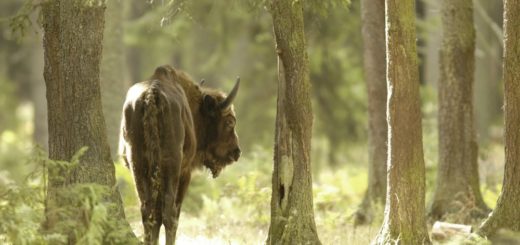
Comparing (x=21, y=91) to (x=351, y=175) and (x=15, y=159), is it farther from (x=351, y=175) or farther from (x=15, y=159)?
(x=351, y=175)

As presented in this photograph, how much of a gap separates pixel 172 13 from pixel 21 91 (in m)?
30.3

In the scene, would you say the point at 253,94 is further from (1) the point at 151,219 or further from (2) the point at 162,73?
(1) the point at 151,219

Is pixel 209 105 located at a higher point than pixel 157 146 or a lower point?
higher

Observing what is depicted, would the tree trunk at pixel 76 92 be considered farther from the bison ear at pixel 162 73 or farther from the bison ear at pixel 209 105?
the bison ear at pixel 209 105

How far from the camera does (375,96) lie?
1362 centimetres

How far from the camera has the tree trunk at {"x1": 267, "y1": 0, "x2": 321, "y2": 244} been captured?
33.5 ft

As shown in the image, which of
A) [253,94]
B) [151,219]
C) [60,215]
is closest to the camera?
[60,215]

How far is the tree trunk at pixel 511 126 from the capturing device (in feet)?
33.3

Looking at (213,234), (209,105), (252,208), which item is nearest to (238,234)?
(213,234)

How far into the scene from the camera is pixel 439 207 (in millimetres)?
13727

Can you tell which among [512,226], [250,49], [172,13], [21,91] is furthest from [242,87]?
[21,91]

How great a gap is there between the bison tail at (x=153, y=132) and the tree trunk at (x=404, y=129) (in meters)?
2.41

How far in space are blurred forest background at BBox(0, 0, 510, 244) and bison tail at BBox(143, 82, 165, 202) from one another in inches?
51.9

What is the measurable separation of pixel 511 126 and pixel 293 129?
7.56 feet
